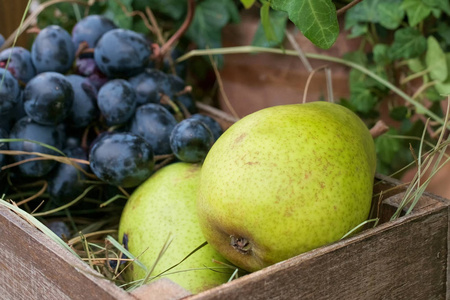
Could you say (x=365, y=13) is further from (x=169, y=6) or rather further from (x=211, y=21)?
(x=169, y=6)

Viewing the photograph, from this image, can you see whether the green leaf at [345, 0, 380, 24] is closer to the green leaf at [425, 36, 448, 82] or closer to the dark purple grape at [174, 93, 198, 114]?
the green leaf at [425, 36, 448, 82]

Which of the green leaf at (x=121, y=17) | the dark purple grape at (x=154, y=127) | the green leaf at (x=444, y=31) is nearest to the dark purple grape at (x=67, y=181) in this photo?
the dark purple grape at (x=154, y=127)

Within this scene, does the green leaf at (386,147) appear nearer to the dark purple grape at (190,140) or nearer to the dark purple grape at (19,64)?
the dark purple grape at (190,140)

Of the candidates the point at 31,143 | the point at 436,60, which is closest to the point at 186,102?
the point at 31,143

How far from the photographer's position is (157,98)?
99 cm

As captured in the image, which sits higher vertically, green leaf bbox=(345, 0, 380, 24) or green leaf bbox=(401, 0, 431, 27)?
green leaf bbox=(401, 0, 431, 27)

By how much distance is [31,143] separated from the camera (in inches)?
34.4

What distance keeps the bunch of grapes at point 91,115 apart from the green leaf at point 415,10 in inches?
19.6

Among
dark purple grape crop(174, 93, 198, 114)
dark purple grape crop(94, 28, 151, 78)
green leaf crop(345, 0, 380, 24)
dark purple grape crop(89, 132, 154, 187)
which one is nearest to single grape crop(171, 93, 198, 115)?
dark purple grape crop(174, 93, 198, 114)

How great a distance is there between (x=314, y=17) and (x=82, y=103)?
44 cm

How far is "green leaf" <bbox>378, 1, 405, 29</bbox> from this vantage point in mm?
1192

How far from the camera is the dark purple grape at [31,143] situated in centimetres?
87

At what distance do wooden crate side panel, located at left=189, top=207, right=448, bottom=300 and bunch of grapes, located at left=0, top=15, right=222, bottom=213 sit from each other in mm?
312

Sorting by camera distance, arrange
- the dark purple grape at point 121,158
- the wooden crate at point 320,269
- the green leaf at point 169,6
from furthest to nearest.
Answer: the green leaf at point 169,6, the dark purple grape at point 121,158, the wooden crate at point 320,269
